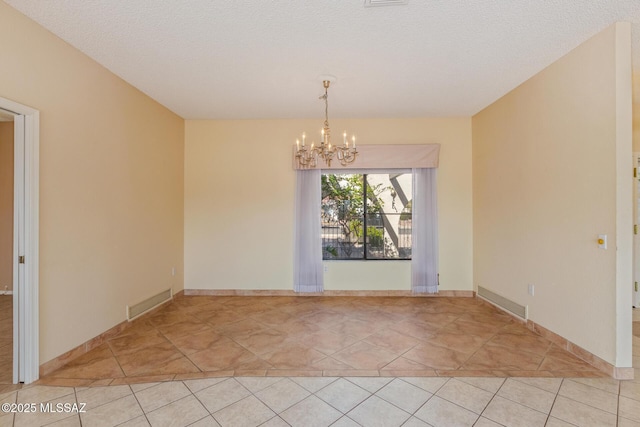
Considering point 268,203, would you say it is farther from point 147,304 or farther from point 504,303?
point 504,303

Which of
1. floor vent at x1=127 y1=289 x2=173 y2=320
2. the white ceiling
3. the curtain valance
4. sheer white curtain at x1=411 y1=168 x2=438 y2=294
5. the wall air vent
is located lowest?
floor vent at x1=127 y1=289 x2=173 y2=320

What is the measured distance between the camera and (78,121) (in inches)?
102

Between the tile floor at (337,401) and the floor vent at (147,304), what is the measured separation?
102cm

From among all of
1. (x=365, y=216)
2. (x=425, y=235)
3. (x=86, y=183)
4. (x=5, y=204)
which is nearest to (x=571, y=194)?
(x=425, y=235)

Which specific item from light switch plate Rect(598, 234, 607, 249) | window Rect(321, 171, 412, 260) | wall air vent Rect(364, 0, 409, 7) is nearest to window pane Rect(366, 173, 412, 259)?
window Rect(321, 171, 412, 260)

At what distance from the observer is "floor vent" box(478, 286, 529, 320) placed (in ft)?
10.5

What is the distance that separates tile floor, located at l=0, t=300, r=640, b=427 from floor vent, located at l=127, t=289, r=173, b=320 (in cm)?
102

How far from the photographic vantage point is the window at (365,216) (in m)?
4.46

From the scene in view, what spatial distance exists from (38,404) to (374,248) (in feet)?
12.7

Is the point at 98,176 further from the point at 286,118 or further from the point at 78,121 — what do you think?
the point at 286,118

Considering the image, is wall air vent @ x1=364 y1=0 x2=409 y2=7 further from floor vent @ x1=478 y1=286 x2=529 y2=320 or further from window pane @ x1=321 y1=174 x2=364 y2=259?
floor vent @ x1=478 y1=286 x2=529 y2=320

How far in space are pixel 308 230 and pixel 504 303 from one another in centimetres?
274

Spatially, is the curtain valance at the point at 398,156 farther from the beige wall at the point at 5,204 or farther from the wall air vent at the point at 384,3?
the beige wall at the point at 5,204

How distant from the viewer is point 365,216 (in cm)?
450
